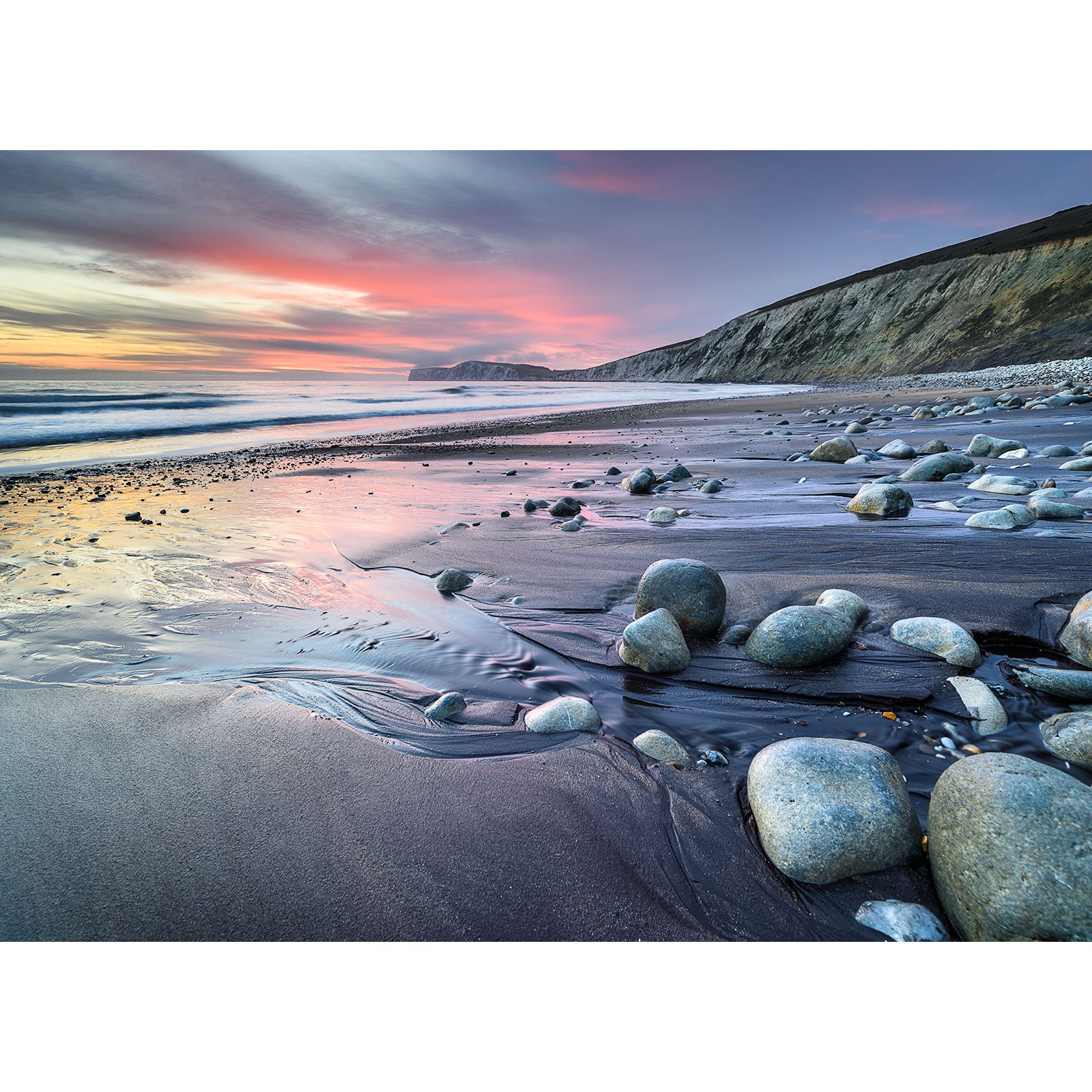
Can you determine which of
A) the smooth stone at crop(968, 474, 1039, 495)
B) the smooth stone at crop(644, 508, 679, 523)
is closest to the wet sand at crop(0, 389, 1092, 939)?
the smooth stone at crop(644, 508, 679, 523)

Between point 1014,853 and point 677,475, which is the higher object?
point 677,475

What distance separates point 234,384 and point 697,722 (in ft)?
106

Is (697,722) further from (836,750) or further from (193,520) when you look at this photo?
(193,520)

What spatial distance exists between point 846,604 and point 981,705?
2.47 feet

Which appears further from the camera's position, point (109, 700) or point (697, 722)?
point (109, 700)

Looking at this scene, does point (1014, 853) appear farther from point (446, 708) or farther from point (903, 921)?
point (446, 708)

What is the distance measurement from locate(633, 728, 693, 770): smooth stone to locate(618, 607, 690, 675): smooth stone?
0.47 metres

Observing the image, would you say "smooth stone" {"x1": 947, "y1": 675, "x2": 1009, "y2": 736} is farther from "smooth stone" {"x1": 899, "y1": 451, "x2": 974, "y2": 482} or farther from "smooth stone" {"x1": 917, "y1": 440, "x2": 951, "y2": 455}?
"smooth stone" {"x1": 917, "y1": 440, "x2": 951, "y2": 455}

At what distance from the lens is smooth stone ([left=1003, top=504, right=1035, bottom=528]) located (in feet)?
11.5

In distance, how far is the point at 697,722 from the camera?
200 cm

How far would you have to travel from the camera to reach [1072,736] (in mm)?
1604

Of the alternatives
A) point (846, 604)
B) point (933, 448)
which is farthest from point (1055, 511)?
point (933, 448)

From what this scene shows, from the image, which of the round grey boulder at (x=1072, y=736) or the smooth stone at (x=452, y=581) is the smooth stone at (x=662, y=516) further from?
the round grey boulder at (x=1072, y=736)
